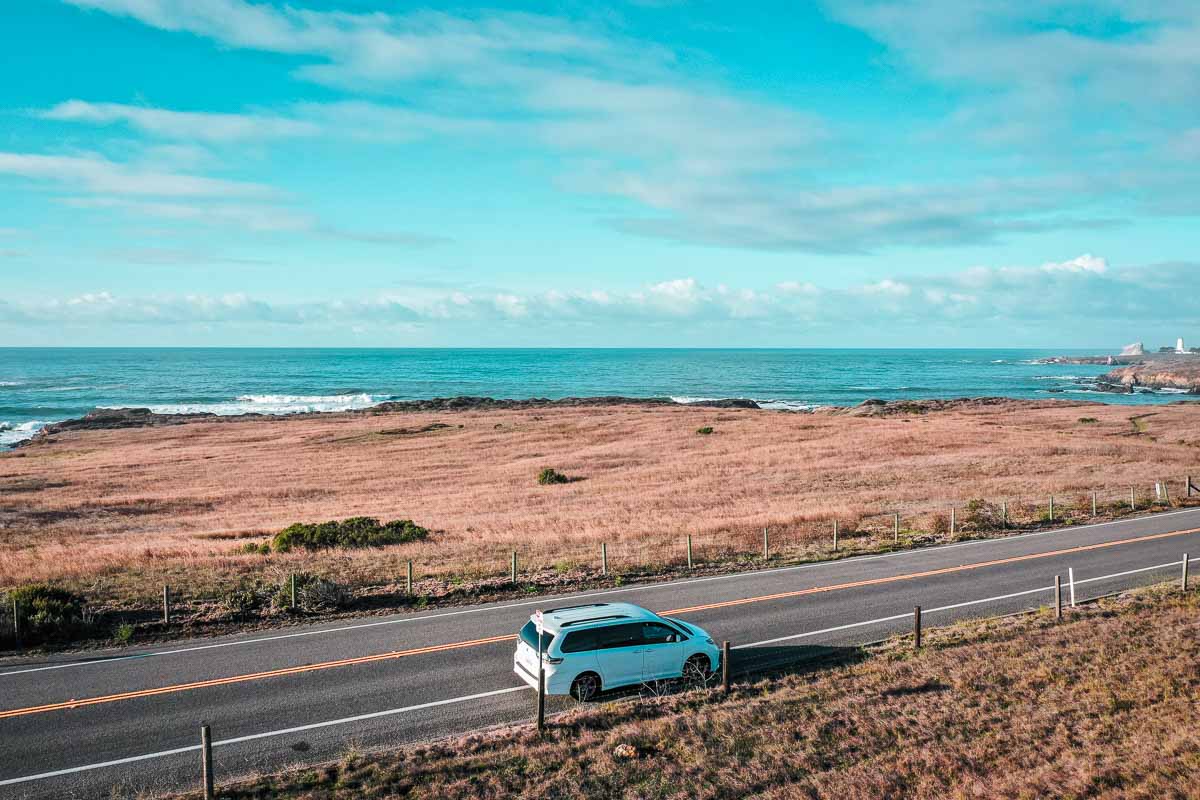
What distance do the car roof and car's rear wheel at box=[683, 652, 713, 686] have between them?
Answer: 1129 millimetres

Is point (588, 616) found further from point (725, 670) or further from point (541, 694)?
point (725, 670)

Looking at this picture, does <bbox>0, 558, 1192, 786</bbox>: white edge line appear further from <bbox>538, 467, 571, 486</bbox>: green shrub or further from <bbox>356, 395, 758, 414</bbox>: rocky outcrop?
<bbox>356, 395, 758, 414</bbox>: rocky outcrop

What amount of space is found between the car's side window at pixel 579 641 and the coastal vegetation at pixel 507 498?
8.39 metres

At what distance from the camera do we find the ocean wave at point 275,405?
123875 millimetres

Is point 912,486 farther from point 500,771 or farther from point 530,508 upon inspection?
point 500,771

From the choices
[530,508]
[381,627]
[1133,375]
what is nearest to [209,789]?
[381,627]

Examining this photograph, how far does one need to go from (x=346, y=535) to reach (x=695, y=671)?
18717 mm

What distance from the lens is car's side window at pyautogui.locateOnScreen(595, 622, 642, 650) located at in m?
15.4

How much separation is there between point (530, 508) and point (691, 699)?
2552cm

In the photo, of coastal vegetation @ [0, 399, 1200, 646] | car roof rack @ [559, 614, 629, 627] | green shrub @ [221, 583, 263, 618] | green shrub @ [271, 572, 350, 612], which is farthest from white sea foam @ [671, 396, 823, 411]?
car roof rack @ [559, 614, 629, 627]

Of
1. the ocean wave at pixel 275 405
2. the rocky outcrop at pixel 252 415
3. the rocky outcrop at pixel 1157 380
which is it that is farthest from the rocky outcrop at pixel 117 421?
the rocky outcrop at pixel 1157 380

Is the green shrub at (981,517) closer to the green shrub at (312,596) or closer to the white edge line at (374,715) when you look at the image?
the white edge line at (374,715)

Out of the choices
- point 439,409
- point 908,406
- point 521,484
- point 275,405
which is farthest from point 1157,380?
point 275,405

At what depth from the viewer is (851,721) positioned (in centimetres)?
1396
